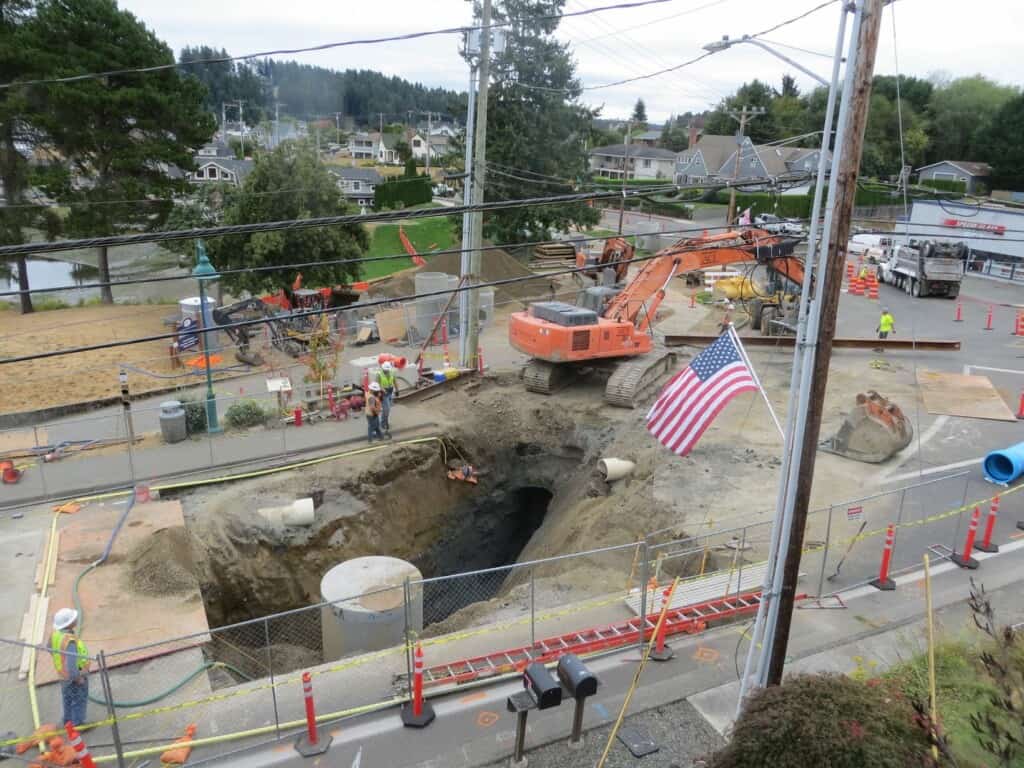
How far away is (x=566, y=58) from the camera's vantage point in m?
38.0

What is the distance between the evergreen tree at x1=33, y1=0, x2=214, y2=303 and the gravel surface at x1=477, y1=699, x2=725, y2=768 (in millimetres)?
30392

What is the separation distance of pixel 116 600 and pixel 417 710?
212 inches

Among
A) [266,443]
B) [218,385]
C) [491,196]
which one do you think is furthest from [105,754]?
[491,196]


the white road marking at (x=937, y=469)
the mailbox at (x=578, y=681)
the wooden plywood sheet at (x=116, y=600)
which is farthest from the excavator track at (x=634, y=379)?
the mailbox at (x=578, y=681)

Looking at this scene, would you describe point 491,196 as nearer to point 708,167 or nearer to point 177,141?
point 177,141

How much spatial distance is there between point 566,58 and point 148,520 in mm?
31570

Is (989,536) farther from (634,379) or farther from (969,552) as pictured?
(634,379)

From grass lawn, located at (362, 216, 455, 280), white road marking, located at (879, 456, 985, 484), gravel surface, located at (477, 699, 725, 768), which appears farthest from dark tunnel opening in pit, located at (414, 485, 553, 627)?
grass lawn, located at (362, 216, 455, 280)

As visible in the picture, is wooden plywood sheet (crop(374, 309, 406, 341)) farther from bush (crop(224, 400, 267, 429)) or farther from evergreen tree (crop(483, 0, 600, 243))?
evergreen tree (crop(483, 0, 600, 243))

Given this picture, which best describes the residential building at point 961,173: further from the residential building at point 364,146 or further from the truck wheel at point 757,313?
the residential building at point 364,146

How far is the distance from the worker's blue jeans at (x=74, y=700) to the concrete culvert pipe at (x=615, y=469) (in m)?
11.0

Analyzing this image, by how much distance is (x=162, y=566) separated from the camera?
1248 cm

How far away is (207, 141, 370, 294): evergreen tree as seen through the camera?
29.0m

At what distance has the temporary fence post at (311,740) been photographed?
29.2ft
